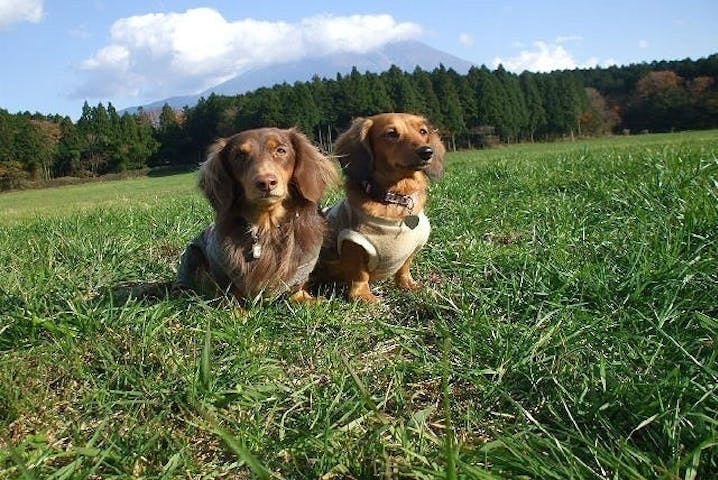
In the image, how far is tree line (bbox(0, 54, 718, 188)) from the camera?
57344 millimetres

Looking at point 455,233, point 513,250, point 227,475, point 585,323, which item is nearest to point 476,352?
point 585,323

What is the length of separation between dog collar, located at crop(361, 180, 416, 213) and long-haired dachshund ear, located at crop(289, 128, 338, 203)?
0.80ft

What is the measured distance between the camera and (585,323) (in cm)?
215

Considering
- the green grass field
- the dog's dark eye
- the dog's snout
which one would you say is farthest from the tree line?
the green grass field

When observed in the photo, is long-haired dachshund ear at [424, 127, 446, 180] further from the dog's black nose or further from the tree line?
the tree line

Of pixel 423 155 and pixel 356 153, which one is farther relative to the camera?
pixel 356 153

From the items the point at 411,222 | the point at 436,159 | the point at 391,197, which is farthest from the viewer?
the point at 436,159

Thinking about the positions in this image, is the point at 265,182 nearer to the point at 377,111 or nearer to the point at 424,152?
the point at 424,152

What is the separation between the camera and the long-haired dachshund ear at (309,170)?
10.6ft

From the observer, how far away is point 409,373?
2082 mm

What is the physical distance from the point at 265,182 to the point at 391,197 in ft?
2.85

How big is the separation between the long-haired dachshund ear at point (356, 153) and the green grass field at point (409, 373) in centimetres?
79

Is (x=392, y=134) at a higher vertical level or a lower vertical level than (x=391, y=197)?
higher

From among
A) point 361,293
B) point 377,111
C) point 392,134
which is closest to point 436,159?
point 392,134
